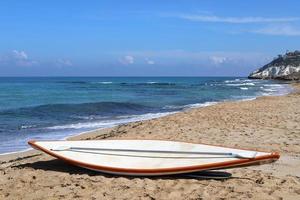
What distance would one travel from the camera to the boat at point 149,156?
285 inches

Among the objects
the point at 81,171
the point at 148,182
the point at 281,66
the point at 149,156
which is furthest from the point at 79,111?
the point at 281,66

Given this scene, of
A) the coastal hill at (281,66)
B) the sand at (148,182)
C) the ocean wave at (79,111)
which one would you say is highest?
the coastal hill at (281,66)

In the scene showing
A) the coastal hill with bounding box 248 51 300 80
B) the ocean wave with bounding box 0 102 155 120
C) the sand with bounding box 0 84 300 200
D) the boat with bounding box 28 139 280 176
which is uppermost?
the coastal hill with bounding box 248 51 300 80

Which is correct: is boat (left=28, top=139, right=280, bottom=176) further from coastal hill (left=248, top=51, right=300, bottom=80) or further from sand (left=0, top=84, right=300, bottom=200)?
coastal hill (left=248, top=51, right=300, bottom=80)

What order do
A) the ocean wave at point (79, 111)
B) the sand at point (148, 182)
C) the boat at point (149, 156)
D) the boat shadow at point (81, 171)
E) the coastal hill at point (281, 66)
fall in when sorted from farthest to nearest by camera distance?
the coastal hill at point (281, 66) → the ocean wave at point (79, 111) → the boat shadow at point (81, 171) → the boat at point (149, 156) → the sand at point (148, 182)

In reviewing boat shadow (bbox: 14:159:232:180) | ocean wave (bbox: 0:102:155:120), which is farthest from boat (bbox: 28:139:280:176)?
ocean wave (bbox: 0:102:155:120)

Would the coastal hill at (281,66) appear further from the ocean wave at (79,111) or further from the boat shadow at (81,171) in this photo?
the boat shadow at (81,171)

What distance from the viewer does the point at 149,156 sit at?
7977 mm

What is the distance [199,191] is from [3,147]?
24.4 feet

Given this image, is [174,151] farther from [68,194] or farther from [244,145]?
[244,145]

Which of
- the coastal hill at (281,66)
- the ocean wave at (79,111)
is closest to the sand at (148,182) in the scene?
the ocean wave at (79,111)

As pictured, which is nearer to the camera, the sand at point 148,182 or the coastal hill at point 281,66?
the sand at point 148,182

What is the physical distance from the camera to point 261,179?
724cm

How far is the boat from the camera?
7242 mm
